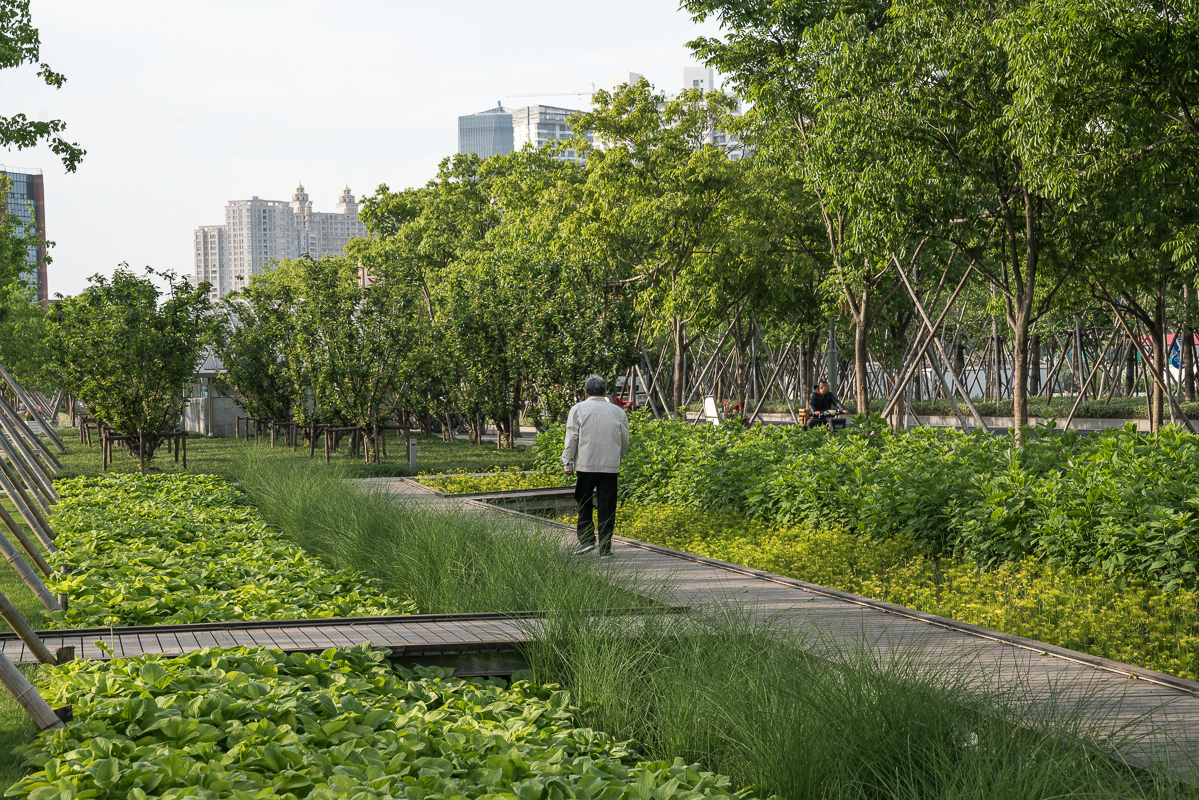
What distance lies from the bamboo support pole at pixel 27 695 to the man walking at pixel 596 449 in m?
5.72

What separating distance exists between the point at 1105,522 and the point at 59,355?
19706 millimetres

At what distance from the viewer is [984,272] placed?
782 inches

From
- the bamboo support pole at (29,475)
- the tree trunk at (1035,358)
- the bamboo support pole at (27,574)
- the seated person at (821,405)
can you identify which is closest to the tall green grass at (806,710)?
the bamboo support pole at (27,574)

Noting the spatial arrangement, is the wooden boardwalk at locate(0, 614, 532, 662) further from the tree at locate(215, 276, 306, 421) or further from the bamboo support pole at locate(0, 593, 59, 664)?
the tree at locate(215, 276, 306, 421)

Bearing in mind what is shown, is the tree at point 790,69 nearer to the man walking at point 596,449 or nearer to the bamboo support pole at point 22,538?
the man walking at point 596,449

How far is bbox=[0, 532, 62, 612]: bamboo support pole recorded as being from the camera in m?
5.72

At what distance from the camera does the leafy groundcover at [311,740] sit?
11.8 ft

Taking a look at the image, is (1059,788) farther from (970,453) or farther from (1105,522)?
(970,453)

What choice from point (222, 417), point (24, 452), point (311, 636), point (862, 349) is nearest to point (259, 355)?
point (222, 417)

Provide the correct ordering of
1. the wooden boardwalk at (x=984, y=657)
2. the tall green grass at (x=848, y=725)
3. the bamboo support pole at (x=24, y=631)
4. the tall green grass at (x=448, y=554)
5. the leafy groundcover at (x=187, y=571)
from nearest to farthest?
the tall green grass at (x=848, y=725), the wooden boardwalk at (x=984, y=657), the bamboo support pole at (x=24, y=631), the tall green grass at (x=448, y=554), the leafy groundcover at (x=187, y=571)

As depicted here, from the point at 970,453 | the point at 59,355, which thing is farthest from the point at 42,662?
the point at 59,355

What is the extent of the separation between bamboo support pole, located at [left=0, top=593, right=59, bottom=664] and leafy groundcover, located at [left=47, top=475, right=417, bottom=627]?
1292 millimetres

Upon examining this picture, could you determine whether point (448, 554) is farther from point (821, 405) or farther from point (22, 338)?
point (22, 338)

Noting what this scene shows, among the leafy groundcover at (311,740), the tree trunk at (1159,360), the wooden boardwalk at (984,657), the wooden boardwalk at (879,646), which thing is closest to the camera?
the leafy groundcover at (311,740)
